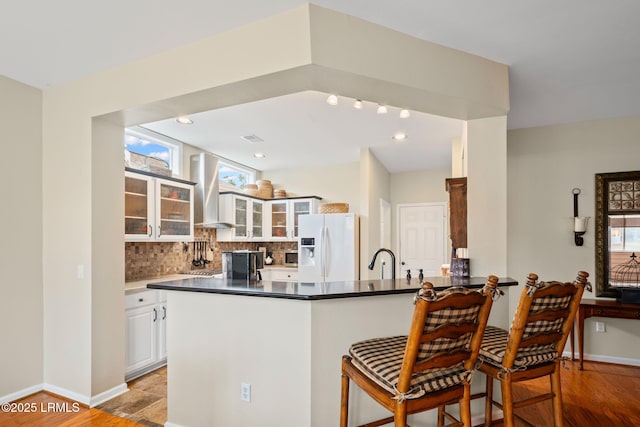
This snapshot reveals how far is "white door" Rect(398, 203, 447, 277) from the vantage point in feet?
20.0

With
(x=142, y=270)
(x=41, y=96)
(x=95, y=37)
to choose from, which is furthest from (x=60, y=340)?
(x=95, y=37)

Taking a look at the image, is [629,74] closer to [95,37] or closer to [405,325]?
[405,325]

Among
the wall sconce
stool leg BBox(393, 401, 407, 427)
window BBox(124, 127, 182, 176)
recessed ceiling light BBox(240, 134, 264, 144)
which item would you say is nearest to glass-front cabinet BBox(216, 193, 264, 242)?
window BBox(124, 127, 182, 176)

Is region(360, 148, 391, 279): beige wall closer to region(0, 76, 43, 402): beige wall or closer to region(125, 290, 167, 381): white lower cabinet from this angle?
region(125, 290, 167, 381): white lower cabinet

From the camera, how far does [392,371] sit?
151cm

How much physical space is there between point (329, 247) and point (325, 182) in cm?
158

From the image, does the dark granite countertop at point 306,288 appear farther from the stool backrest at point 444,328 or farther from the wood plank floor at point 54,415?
the wood plank floor at point 54,415

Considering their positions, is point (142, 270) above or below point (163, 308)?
above

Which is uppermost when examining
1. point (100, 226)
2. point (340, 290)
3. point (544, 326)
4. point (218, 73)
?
point (218, 73)

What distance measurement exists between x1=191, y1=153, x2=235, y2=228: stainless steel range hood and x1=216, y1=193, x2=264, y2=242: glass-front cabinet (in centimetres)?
25

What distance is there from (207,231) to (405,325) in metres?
3.71

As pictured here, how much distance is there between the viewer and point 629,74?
271 cm

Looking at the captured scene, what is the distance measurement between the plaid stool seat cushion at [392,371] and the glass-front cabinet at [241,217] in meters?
3.67

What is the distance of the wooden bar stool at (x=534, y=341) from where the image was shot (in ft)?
5.66
